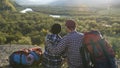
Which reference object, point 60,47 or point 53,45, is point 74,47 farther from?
point 53,45

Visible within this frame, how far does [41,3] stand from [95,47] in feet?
639

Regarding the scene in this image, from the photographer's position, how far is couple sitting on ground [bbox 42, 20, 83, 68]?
6.83 m

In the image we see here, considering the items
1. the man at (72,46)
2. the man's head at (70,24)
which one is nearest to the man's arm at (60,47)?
the man at (72,46)

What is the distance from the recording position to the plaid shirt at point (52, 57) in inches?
285

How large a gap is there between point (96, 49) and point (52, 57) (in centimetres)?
156

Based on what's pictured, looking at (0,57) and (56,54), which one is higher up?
(56,54)

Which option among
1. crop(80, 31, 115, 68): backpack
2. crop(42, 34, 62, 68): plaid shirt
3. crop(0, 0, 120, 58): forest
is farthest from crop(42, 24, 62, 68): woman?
crop(0, 0, 120, 58): forest

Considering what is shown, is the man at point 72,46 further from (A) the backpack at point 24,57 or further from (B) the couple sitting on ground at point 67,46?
(A) the backpack at point 24,57

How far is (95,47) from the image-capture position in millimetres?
6125

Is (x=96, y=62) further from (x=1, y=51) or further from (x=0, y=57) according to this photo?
(x=1, y=51)

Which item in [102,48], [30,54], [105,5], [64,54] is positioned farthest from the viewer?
[105,5]

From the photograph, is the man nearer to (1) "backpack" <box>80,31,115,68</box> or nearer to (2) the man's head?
(2) the man's head

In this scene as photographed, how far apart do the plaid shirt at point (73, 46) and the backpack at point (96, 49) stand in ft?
2.13

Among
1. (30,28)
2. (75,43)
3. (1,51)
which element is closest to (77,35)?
(75,43)
